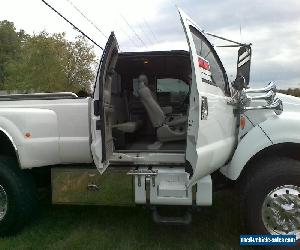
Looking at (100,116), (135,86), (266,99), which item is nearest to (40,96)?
(100,116)

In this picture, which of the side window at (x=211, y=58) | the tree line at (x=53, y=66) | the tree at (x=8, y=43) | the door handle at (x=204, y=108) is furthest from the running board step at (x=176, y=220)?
the tree at (x=8, y=43)

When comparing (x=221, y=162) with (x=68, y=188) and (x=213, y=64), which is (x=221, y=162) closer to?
(x=213, y=64)

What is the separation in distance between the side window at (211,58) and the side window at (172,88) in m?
1.35

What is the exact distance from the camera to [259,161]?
4602mm

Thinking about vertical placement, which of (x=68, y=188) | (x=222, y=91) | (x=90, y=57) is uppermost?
(x=90, y=57)

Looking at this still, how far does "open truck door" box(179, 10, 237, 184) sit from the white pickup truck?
0.01 metres

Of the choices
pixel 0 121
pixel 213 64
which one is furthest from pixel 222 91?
pixel 0 121

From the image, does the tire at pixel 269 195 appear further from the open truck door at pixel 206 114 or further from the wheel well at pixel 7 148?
the wheel well at pixel 7 148

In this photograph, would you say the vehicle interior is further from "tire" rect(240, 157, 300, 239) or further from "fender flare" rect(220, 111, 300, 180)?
"tire" rect(240, 157, 300, 239)

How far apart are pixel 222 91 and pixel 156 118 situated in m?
1.09

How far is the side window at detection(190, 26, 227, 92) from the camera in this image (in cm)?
435

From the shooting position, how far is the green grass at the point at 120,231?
15.6 feet

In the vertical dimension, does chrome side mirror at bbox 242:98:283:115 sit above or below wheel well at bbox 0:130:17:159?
above

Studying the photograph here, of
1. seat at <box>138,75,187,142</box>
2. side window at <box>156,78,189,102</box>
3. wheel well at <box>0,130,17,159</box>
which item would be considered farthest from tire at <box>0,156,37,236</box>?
side window at <box>156,78,189,102</box>
